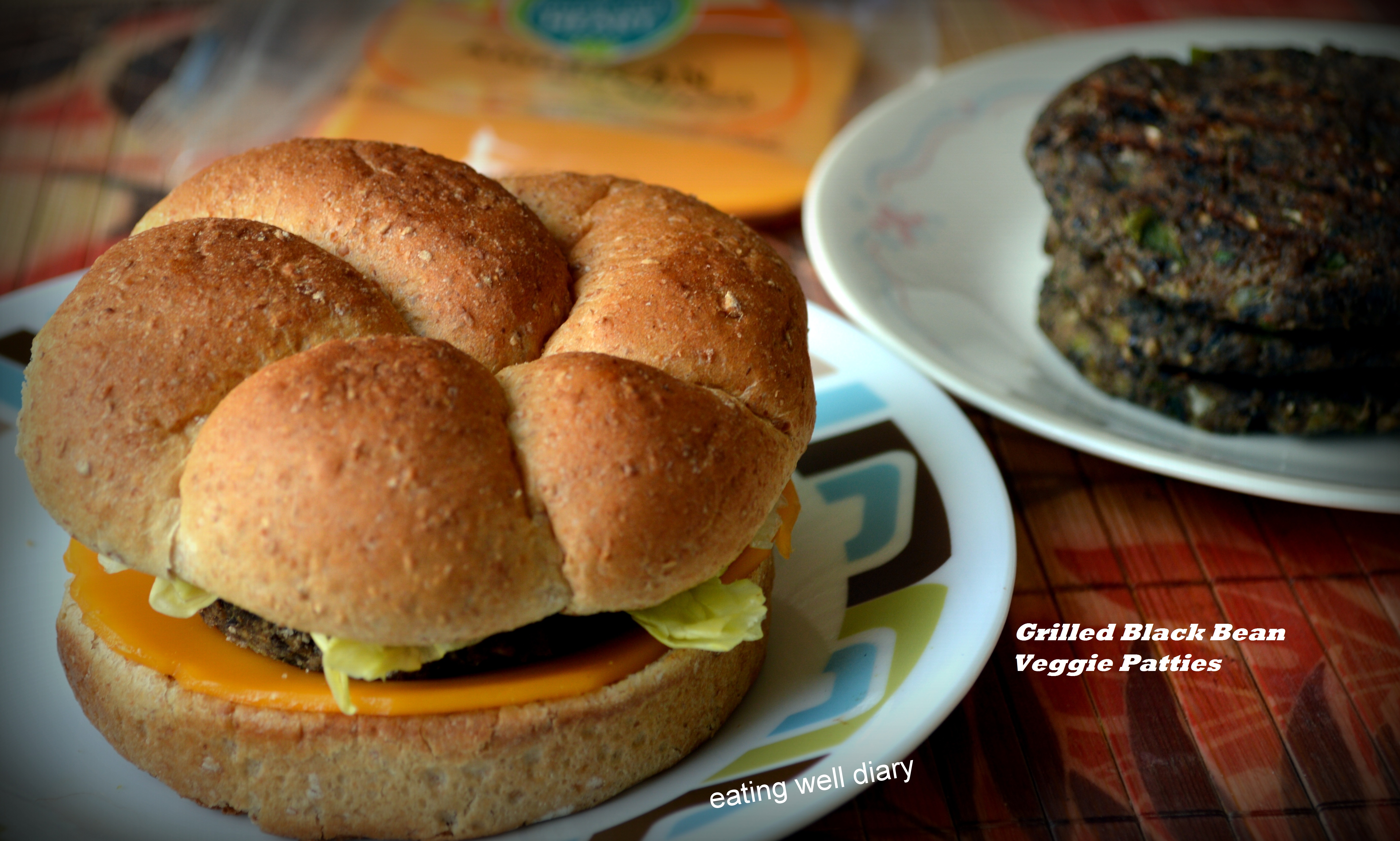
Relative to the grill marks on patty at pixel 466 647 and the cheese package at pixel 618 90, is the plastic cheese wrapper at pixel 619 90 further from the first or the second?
the grill marks on patty at pixel 466 647

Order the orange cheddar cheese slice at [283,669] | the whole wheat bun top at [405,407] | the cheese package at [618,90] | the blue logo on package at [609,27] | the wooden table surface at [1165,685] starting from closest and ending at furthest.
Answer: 1. the whole wheat bun top at [405,407]
2. the orange cheddar cheese slice at [283,669]
3. the wooden table surface at [1165,685]
4. the cheese package at [618,90]
5. the blue logo on package at [609,27]

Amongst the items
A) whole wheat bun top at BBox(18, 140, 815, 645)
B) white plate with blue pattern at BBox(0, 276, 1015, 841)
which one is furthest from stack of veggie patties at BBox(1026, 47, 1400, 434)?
whole wheat bun top at BBox(18, 140, 815, 645)

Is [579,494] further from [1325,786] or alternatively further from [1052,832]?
[1325,786]

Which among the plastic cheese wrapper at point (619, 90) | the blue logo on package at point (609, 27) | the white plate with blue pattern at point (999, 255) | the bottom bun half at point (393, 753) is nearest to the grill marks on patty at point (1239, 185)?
the white plate with blue pattern at point (999, 255)

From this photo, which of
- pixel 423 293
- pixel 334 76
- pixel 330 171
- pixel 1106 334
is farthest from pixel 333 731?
pixel 334 76

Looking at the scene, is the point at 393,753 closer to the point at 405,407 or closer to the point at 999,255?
the point at 405,407

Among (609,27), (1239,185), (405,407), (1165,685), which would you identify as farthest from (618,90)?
(405,407)
